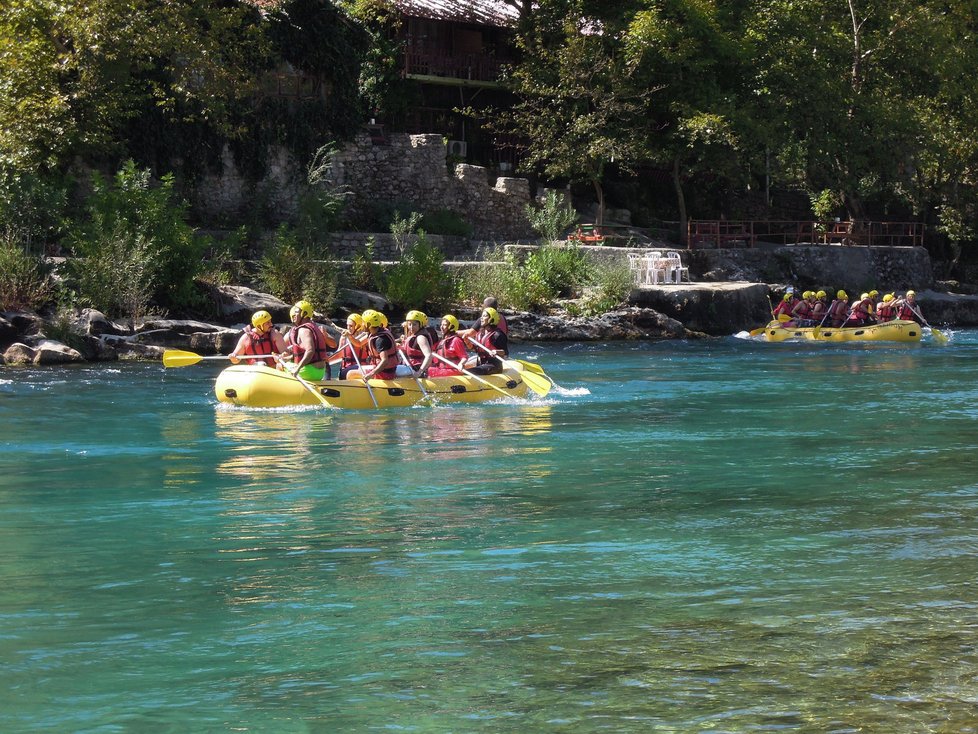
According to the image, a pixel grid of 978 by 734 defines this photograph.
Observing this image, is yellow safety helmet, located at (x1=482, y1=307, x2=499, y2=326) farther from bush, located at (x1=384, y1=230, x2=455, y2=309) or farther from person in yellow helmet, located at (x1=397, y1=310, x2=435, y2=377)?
bush, located at (x1=384, y1=230, x2=455, y2=309)

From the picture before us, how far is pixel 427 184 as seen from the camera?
1435 inches

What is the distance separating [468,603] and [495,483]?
157 inches

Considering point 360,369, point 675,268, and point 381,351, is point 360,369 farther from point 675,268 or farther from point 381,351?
point 675,268

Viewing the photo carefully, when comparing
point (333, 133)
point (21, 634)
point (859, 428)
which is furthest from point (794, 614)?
point (333, 133)

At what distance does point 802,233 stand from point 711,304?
914cm

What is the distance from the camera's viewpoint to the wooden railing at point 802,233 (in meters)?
38.2

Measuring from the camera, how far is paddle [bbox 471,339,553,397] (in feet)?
58.2

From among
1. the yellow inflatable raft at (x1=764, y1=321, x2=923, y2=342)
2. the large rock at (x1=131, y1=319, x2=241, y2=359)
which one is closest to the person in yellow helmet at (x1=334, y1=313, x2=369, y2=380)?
the large rock at (x1=131, y1=319, x2=241, y2=359)

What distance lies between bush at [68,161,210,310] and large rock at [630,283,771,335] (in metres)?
10.6

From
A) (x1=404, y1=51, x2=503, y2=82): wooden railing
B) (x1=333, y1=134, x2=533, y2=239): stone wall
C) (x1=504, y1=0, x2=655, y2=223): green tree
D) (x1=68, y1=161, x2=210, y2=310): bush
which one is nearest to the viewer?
(x1=68, y1=161, x2=210, y2=310): bush

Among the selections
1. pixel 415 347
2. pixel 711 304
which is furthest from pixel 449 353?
pixel 711 304

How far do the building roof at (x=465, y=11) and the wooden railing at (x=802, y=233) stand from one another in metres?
8.39

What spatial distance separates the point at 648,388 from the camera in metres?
20.0

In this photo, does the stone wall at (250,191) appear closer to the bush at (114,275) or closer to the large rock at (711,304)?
the bush at (114,275)
